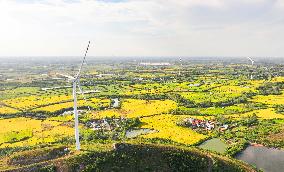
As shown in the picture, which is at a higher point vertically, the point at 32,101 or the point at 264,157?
the point at 264,157

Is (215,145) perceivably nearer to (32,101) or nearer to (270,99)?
(270,99)

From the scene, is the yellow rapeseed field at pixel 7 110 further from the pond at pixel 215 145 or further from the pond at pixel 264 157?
the pond at pixel 264 157

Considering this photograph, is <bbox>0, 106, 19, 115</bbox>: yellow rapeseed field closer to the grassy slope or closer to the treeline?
the grassy slope

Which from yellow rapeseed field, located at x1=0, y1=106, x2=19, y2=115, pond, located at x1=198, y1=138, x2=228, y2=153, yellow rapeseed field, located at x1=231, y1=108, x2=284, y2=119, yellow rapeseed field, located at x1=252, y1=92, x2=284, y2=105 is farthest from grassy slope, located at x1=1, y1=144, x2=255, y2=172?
yellow rapeseed field, located at x1=0, y1=106, x2=19, y2=115

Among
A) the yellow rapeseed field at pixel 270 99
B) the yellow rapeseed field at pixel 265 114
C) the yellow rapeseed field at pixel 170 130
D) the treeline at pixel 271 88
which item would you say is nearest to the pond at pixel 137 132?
the yellow rapeseed field at pixel 170 130

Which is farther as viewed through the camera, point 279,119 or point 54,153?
point 279,119

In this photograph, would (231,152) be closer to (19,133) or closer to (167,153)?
(167,153)

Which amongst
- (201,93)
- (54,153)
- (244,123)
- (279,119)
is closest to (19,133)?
(54,153)

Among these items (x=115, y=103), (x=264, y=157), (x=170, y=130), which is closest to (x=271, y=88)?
(x=115, y=103)
